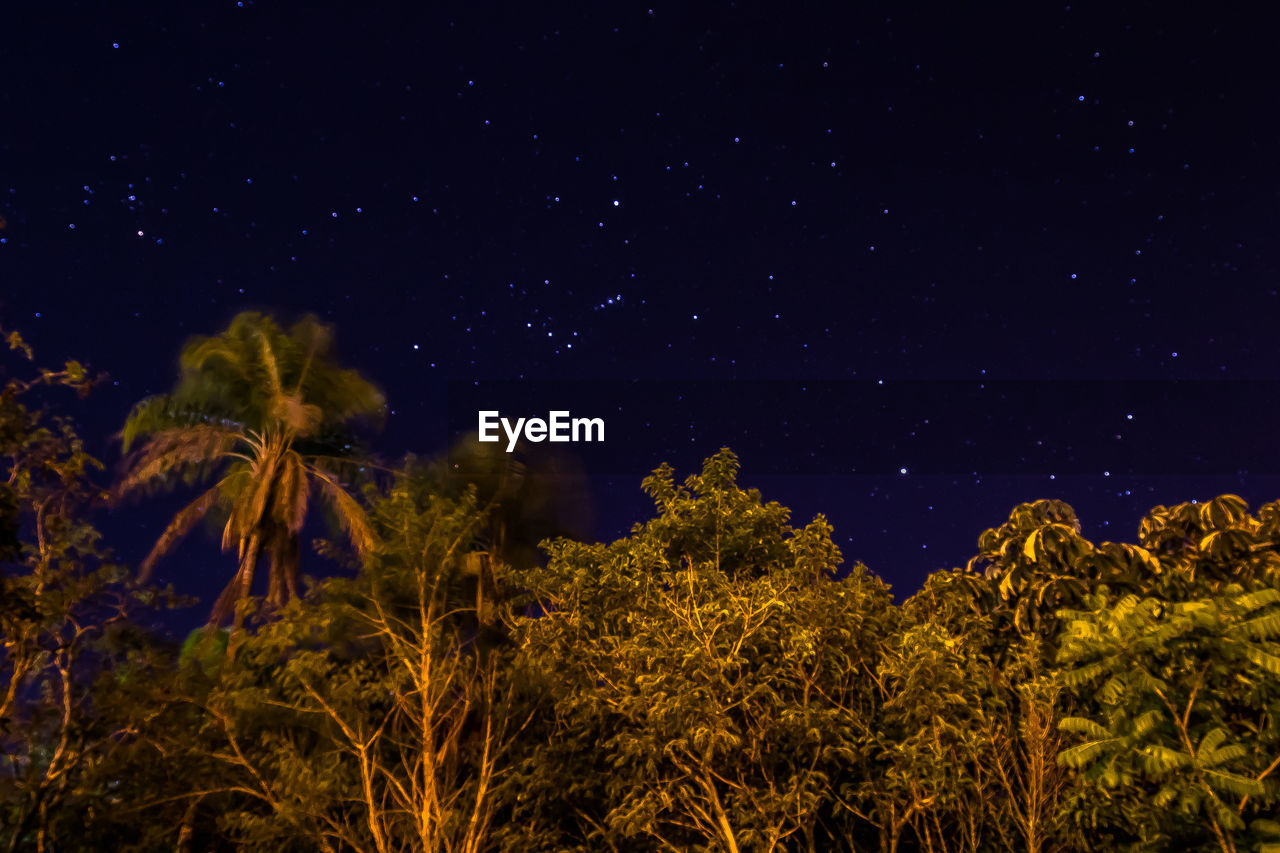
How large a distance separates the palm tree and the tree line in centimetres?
12

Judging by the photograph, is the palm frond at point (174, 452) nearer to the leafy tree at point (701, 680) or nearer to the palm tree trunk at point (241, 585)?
the palm tree trunk at point (241, 585)

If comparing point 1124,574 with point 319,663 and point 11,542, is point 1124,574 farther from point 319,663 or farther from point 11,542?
point 11,542

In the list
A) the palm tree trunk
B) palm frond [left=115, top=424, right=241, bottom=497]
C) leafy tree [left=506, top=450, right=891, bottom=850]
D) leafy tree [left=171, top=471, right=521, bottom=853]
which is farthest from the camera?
palm frond [left=115, top=424, right=241, bottom=497]

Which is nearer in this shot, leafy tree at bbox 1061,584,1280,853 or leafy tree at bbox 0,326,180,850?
leafy tree at bbox 1061,584,1280,853

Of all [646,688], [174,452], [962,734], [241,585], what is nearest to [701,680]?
[646,688]

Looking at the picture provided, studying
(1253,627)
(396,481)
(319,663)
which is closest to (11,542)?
(319,663)

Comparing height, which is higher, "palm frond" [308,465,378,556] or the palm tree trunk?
"palm frond" [308,465,378,556]

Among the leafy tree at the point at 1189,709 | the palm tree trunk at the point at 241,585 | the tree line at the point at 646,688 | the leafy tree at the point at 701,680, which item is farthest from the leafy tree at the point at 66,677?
the leafy tree at the point at 1189,709

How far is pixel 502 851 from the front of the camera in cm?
904

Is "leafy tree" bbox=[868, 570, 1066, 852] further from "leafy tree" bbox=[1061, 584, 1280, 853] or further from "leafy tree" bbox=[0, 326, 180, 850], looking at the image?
"leafy tree" bbox=[0, 326, 180, 850]

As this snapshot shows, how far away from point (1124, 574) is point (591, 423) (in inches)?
301

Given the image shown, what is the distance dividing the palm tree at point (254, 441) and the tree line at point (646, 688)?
0.41 ft

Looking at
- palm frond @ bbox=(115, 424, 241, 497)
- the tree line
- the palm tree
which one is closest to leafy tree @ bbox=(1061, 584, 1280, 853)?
the tree line

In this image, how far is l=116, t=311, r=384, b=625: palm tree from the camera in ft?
40.7
